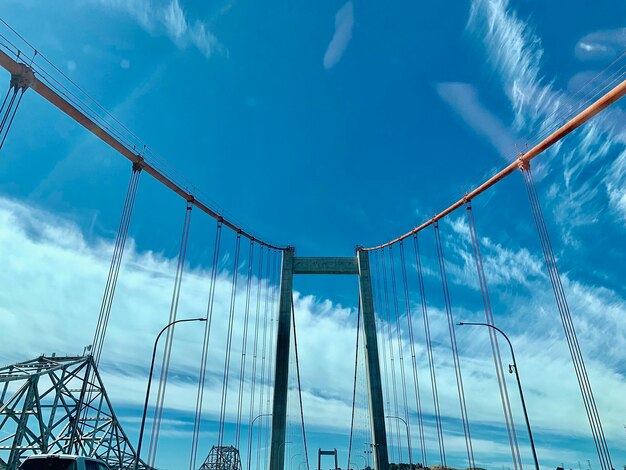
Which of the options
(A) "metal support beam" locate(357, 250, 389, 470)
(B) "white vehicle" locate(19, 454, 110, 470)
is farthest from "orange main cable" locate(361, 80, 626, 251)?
(B) "white vehicle" locate(19, 454, 110, 470)

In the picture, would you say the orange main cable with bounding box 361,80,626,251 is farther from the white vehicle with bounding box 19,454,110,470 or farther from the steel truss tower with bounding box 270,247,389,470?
the white vehicle with bounding box 19,454,110,470

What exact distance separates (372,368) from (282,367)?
8.07m

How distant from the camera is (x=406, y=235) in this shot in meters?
46.7

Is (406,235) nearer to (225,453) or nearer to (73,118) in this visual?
(73,118)

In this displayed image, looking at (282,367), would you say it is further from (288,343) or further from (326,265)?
(326,265)

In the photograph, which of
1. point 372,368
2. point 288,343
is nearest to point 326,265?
point 288,343

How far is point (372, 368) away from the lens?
132 feet

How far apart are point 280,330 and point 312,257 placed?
27.3 feet

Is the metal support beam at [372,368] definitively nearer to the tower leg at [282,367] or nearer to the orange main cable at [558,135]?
the tower leg at [282,367]

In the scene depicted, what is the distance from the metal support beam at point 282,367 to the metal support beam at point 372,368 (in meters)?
7.13

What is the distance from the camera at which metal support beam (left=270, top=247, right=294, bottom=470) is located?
3680 cm

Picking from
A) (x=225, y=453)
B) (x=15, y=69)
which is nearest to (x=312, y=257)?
(x=15, y=69)

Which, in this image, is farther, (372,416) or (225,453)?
(225,453)

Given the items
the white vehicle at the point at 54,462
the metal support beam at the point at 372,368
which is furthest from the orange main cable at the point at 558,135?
the white vehicle at the point at 54,462
